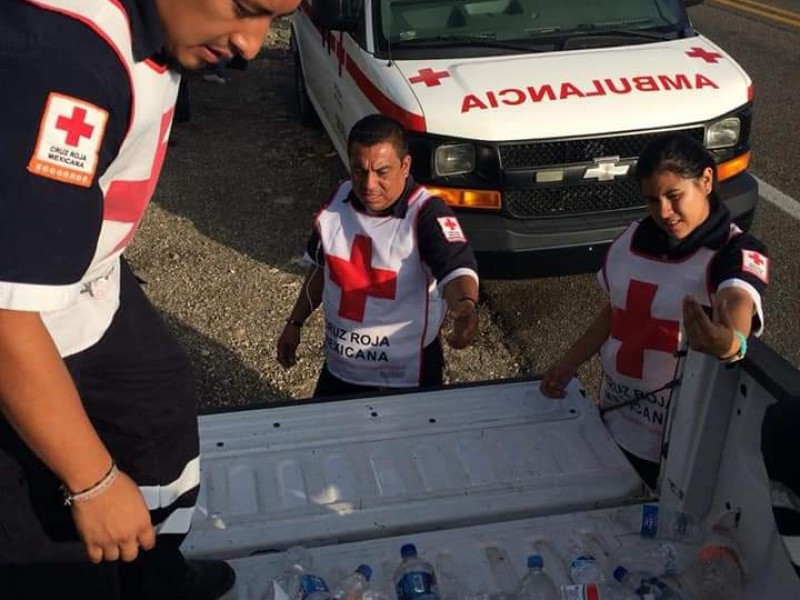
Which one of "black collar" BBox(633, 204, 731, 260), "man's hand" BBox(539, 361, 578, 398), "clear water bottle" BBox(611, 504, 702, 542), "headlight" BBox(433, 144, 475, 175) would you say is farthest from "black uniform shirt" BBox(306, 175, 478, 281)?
"headlight" BBox(433, 144, 475, 175)

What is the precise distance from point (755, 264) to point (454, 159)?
2380 millimetres

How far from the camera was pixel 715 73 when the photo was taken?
514 cm

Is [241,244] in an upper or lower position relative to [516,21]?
lower

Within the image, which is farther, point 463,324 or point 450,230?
point 450,230

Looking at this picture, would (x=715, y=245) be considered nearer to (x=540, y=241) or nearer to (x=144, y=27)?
(x=144, y=27)

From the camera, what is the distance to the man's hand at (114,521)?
1642 mm

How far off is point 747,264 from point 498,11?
3.33m

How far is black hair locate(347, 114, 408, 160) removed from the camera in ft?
10.3

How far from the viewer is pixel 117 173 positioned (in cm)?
160

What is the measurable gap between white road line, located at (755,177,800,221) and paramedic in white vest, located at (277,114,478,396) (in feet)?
14.2

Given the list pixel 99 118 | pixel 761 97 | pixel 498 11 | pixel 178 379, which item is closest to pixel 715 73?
pixel 498 11

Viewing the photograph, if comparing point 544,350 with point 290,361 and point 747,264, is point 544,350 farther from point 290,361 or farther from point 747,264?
point 747,264

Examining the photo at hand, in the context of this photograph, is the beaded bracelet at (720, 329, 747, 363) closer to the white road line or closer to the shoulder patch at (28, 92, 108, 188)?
the shoulder patch at (28, 92, 108, 188)

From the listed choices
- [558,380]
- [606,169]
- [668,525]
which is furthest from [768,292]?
[668,525]
